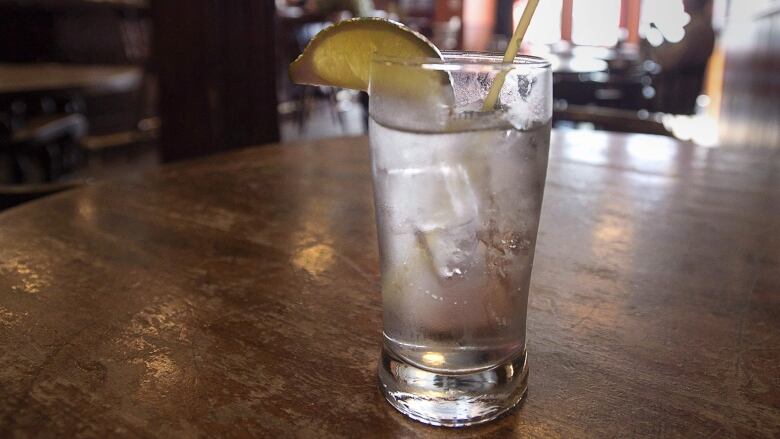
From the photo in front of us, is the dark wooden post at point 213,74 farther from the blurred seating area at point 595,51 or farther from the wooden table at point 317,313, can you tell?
the wooden table at point 317,313

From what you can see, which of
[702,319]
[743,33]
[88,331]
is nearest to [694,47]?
[743,33]

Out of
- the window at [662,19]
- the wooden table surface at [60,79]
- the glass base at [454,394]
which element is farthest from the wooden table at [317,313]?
the window at [662,19]

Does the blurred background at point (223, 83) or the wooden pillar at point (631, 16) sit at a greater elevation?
the wooden pillar at point (631, 16)

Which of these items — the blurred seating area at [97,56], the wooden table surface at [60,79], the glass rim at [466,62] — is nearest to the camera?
the glass rim at [466,62]

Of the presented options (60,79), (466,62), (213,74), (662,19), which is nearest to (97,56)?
(60,79)

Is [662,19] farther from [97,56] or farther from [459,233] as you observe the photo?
[459,233]
